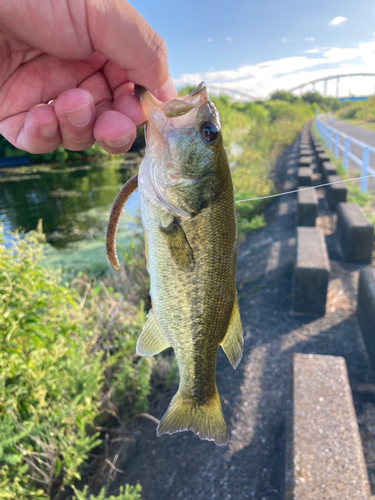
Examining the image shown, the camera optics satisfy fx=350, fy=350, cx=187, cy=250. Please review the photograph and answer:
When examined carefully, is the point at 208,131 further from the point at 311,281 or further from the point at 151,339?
the point at 311,281

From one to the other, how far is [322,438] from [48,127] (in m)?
2.84

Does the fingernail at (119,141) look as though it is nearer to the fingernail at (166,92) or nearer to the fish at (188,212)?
the fish at (188,212)

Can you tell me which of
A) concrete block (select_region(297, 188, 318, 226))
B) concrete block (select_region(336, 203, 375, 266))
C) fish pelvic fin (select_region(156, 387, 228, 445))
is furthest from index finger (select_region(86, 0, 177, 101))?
concrete block (select_region(297, 188, 318, 226))

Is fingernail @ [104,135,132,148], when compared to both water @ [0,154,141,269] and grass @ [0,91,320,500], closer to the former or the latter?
grass @ [0,91,320,500]

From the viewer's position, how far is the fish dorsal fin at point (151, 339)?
5.66 feet

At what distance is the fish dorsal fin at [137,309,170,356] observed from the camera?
172cm

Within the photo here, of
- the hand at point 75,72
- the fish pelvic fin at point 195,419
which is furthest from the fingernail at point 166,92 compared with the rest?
the fish pelvic fin at point 195,419

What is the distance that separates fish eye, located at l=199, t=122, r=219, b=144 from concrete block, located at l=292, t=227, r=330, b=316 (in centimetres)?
371

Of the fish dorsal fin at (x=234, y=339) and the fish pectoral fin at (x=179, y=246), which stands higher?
the fish pectoral fin at (x=179, y=246)

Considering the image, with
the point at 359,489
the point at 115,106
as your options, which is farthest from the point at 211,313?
the point at 359,489

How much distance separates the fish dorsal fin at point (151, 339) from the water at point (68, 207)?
6309 millimetres

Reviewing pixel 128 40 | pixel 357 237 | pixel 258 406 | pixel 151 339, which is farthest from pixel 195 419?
pixel 357 237

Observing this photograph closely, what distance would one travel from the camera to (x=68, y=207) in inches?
642

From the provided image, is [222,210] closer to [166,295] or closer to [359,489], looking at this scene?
[166,295]
